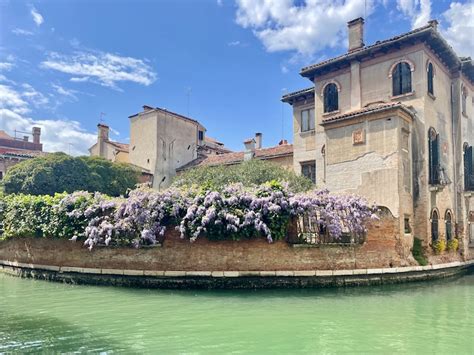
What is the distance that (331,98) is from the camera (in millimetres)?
22109

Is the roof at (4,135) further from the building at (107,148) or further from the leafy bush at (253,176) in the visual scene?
the leafy bush at (253,176)

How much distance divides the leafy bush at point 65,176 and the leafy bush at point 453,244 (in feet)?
67.7

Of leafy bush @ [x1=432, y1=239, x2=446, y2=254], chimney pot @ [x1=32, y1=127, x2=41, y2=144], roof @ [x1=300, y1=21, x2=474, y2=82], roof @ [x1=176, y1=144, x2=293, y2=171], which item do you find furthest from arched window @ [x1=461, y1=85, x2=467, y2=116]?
chimney pot @ [x1=32, y1=127, x2=41, y2=144]

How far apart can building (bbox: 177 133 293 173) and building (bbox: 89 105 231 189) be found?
108cm

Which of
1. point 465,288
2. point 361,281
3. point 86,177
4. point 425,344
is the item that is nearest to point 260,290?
point 361,281

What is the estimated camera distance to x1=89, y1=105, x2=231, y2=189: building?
31.8 metres

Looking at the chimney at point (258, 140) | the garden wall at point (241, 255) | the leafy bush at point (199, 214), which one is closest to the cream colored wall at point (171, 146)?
the chimney at point (258, 140)

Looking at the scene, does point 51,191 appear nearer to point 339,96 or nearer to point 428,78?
point 339,96

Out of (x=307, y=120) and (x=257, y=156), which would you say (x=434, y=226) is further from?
(x=257, y=156)

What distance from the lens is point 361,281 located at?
14.5m

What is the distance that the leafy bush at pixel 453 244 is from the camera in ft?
63.1

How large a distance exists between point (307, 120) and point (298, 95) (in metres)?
1.63

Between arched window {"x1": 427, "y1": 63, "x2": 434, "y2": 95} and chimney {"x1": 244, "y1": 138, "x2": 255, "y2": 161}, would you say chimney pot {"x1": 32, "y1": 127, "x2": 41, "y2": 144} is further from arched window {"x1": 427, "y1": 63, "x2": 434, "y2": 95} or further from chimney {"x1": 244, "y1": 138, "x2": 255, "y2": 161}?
arched window {"x1": 427, "y1": 63, "x2": 434, "y2": 95}

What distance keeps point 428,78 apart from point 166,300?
1551cm
